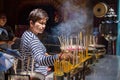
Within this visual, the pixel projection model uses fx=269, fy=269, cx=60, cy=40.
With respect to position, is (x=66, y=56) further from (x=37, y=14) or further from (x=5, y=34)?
(x=5, y=34)

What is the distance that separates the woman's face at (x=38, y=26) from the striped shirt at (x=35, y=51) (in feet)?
0.12

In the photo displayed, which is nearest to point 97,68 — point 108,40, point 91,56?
point 91,56

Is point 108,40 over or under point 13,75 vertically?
over

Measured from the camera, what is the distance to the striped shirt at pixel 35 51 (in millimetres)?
2010

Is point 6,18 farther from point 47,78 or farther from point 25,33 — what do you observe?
point 47,78

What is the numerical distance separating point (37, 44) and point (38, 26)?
14 cm

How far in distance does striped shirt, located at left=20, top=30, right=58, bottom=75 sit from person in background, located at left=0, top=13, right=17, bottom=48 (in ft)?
0.32

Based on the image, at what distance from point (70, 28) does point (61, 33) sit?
0.08m

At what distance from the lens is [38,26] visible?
202 cm

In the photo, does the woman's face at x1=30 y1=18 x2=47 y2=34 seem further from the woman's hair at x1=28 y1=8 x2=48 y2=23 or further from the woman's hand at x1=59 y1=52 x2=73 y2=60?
the woman's hand at x1=59 y1=52 x2=73 y2=60

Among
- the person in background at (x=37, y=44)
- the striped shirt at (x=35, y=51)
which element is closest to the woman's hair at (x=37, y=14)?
the person in background at (x=37, y=44)

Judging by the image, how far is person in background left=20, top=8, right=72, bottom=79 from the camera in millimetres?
2008

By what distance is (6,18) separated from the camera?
2.08 metres

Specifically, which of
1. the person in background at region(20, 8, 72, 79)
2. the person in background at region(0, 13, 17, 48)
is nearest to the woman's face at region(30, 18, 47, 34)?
the person in background at region(20, 8, 72, 79)
